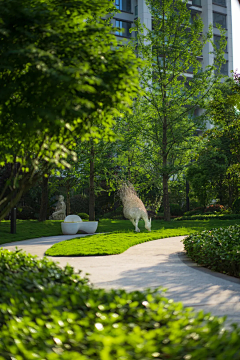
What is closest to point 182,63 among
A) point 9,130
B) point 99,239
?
point 99,239

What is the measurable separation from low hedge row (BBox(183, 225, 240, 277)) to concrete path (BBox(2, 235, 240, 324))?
0.66ft

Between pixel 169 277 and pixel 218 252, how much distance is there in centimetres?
126

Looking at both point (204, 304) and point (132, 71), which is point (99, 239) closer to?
point (204, 304)

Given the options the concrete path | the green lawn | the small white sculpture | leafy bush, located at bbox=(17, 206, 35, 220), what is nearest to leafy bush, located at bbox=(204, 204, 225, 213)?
the small white sculpture

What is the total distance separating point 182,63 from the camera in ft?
67.6

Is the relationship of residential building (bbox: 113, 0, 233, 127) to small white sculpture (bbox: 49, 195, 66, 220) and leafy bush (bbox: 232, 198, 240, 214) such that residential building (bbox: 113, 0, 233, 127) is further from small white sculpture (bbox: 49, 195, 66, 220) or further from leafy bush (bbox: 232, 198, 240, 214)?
leafy bush (bbox: 232, 198, 240, 214)

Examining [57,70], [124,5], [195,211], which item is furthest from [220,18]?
[57,70]

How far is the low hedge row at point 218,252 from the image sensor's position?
22.6ft

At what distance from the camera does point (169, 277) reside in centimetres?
671

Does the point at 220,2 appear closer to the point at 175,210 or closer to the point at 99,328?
the point at 175,210

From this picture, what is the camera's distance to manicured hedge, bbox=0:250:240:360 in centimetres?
254

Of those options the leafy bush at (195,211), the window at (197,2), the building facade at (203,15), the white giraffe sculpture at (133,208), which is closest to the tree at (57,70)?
the white giraffe sculpture at (133,208)

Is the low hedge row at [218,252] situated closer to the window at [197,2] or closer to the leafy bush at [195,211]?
the leafy bush at [195,211]

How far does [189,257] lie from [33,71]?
672 centimetres
